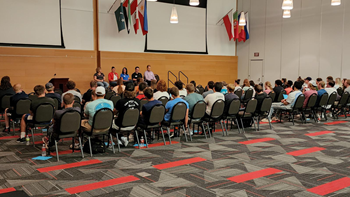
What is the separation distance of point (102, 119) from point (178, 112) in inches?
73.1

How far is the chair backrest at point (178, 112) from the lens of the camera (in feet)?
23.4

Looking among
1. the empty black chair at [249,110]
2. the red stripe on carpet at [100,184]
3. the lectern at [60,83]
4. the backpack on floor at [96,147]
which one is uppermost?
the lectern at [60,83]

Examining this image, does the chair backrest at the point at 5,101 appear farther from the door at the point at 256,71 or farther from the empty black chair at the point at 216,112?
the door at the point at 256,71

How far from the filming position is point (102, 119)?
19.9ft

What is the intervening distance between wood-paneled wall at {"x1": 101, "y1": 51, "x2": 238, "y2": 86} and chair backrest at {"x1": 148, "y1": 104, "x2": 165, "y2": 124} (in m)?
9.77

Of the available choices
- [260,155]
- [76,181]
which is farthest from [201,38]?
[76,181]

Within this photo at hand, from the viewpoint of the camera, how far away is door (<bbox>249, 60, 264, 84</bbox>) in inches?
805

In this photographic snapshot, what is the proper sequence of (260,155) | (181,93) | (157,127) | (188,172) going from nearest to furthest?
(188,172)
(260,155)
(157,127)
(181,93)

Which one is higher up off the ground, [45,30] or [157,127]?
[45,30]

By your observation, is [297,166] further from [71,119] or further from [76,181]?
[71,119]

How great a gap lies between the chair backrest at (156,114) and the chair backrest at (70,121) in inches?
61.3

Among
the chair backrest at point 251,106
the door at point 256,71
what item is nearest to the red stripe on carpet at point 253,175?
the chair backrest at point 251,106

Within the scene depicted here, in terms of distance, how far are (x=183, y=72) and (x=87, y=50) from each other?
19.8ft

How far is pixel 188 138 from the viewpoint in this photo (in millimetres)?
7914
